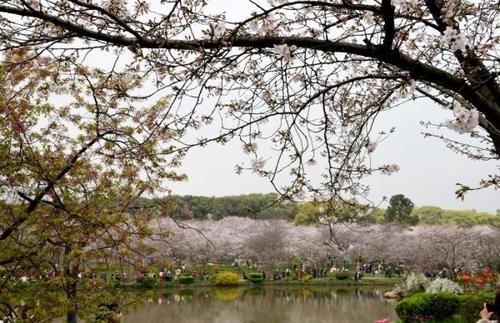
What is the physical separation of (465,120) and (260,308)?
16870 millimetres

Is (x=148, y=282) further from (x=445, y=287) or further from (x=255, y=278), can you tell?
(x=445, y=287)

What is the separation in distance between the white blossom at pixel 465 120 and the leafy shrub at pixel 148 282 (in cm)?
2523

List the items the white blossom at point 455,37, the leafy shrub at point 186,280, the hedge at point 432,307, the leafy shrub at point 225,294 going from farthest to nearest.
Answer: the leafy shrub at point 186,280 < the leafy shrub at point 225,294 < the hedge at point 432,307 < the white blossom at point 455,37

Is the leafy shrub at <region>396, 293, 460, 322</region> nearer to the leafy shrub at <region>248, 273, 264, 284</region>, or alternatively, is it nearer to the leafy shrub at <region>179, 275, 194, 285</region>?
the leafy shrub at <region>248, 273, 264, 284</region>

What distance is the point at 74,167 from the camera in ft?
16.3

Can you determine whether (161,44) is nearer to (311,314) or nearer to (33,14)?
(33,14)

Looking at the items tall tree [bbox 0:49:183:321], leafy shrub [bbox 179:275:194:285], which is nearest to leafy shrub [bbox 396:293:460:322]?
tall tree [bbox 0:49:183:321]

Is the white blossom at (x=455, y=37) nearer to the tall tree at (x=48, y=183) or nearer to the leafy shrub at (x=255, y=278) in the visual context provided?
the tall tree at (x=48, y=183)

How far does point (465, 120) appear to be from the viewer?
7.51 ft

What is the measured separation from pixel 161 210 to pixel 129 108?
1.43m

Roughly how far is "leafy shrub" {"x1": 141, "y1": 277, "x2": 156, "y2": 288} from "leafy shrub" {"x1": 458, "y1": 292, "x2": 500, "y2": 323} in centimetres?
1812

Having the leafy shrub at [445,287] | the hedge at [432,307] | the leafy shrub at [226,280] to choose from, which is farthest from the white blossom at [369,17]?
the leafy shrub at [226,280]

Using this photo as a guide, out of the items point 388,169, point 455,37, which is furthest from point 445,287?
point 455,37

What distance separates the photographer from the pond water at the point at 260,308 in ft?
51.6
